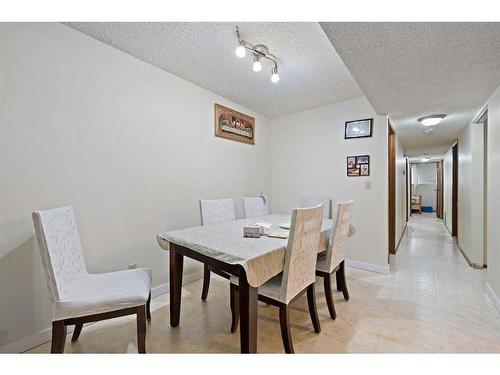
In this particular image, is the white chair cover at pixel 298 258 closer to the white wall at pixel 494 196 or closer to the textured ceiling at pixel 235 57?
the textured ceiling at pixel 235 57

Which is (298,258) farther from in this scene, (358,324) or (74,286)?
(74,286)

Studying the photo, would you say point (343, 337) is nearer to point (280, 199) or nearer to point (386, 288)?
point (386, 288)

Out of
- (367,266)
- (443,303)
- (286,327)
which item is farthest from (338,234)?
(367,266)

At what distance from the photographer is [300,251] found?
1.44m

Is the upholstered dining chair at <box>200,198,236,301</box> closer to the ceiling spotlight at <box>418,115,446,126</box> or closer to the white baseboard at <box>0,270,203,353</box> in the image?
the white baseboard at <box>0,270,203,353</box>

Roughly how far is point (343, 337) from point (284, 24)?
7.55 feet

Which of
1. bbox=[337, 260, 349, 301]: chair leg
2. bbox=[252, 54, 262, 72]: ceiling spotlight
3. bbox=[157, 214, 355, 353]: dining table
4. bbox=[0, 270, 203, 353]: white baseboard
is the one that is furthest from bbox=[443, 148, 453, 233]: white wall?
bbox=[0, 270, 203, 353]: white baseboard

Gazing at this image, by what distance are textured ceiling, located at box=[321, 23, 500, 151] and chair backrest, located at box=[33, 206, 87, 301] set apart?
6.28 feet

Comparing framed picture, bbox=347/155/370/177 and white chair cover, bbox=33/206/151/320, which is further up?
framed picture, bbox=347/155/370/177

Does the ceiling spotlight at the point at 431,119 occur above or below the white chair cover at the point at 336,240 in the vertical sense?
above

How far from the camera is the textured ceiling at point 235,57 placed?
5.68 ft

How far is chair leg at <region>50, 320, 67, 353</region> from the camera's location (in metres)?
1.20

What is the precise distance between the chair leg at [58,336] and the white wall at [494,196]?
10.4 feet

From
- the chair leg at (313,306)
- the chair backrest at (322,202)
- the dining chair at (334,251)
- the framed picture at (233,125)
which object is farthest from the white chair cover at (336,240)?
the framed picture at (233,125)
